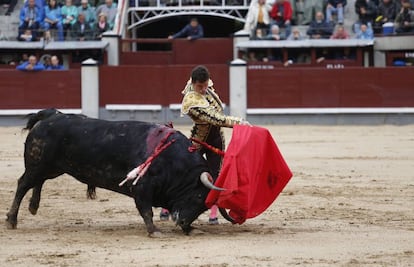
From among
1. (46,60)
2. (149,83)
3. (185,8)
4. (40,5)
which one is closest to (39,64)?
(46,60)

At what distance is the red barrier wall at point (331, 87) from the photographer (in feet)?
60.0

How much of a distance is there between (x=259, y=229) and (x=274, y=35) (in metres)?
12.2

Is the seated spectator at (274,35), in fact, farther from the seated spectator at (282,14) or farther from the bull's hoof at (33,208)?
the bull's hoof at (33,208)

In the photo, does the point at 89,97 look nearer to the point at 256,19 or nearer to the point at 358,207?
the point at 256,19

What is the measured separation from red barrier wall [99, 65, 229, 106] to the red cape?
10846mm

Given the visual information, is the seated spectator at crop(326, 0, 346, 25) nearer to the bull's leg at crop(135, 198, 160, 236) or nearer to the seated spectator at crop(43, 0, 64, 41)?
the seated spectator at crop(43, 0, 64, 41)

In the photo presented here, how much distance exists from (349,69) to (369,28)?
5.81 ft

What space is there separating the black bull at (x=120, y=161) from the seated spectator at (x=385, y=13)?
12.6 meters

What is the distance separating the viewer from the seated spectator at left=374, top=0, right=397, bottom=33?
64.5 feet

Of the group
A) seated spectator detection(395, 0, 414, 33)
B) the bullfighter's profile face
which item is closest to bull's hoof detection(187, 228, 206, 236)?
the bullfighter's profile face

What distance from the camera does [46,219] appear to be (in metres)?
8.45

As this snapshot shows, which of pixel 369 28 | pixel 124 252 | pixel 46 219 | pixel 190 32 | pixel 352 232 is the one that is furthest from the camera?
pixel 190 32

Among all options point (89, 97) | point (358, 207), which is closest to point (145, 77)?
point (89, 97)

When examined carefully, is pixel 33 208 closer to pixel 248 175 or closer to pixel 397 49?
pixel 248 175
